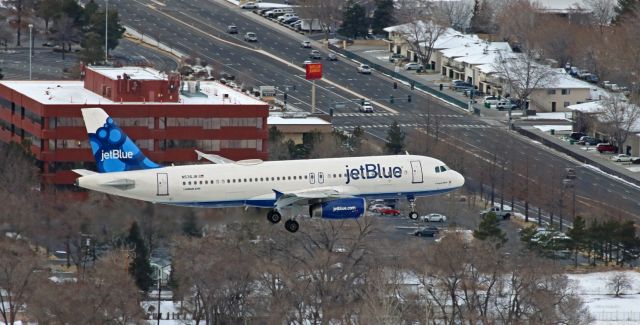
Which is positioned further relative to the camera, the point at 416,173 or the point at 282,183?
the point at 416,173

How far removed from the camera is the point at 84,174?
190m

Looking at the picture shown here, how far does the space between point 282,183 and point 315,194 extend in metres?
2.43

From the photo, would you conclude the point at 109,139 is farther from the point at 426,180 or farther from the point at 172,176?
the point at 426,180

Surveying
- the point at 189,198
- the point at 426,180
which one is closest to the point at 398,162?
the point at 426,180

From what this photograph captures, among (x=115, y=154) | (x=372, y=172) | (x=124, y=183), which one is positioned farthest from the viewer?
(x=115, y=154)

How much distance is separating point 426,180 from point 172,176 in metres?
17.8

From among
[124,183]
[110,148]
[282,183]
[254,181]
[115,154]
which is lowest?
[124,183]

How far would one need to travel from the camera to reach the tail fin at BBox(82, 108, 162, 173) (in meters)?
196

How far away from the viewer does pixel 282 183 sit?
629 ft

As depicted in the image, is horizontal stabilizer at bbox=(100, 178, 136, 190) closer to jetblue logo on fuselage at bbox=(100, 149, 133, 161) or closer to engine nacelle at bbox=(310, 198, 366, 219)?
jetblue logo on fuselage at bbox=(100, 149, 133, 161)

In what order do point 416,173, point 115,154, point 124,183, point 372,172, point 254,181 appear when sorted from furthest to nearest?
point 115,154, point 416,173, point 372,172, point 254,181, point 124,183

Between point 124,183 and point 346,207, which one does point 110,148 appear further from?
point 346,207

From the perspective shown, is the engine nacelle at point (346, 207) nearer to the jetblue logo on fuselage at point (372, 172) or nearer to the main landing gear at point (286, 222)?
the jetblue logo on fuselage at point (372, 172)

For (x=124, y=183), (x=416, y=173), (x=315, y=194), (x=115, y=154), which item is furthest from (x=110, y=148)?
(x=416, y=173)
